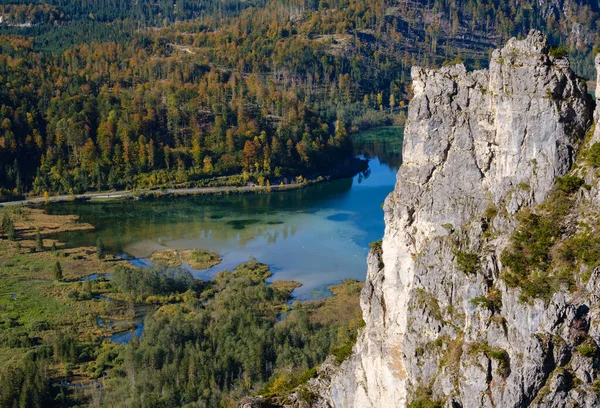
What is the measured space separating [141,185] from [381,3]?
109582 millimetres

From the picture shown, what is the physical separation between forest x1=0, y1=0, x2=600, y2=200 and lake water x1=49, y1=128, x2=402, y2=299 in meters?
8.59

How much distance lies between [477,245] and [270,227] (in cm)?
6422

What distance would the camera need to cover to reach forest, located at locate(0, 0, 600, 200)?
364ft

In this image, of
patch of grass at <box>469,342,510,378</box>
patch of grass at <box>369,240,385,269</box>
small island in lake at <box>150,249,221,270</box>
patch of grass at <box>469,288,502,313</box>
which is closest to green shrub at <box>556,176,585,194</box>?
patch of grass at <box>469,288,502,313</box>

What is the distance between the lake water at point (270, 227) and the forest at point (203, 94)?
8590mm

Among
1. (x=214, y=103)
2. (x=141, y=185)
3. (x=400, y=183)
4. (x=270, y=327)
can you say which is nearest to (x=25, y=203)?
(x=141, y=185)

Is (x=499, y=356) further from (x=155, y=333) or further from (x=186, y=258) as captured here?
(x=186, y=258)

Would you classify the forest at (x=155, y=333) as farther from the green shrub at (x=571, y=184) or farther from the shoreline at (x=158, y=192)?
the shoreline at (x=158, y=192)

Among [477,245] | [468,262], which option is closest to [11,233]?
[477,245]

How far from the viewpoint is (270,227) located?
85.2 meters

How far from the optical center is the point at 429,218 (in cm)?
2319

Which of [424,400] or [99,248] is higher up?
[424,400]

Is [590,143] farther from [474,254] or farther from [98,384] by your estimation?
[98,384]

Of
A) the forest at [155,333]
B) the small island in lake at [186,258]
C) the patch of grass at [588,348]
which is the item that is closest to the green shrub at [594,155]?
the patch of grass at [588,348]
